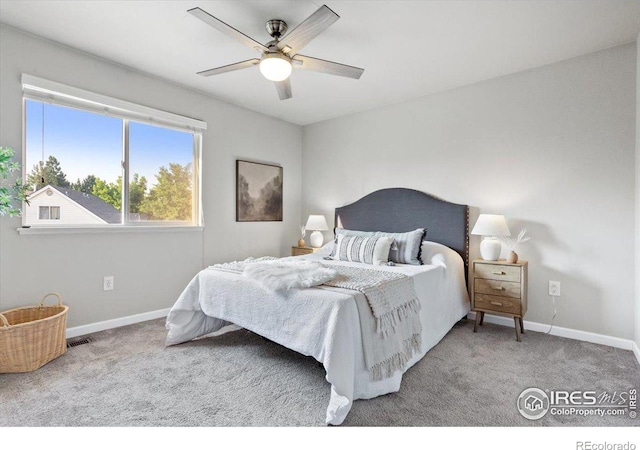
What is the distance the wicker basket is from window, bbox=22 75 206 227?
29.9 inches

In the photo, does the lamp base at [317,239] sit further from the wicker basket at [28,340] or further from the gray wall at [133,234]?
the wicker basket at [28,340]

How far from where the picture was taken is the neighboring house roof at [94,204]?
2903 mm

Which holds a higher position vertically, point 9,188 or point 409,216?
point 9,188

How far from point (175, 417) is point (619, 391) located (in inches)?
105

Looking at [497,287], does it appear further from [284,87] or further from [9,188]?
[9,188]

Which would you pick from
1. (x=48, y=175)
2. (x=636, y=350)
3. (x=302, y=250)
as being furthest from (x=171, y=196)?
(x=636, y=350)

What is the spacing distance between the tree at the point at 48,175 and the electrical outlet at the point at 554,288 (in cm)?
451

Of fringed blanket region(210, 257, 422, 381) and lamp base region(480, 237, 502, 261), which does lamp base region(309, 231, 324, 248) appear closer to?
fringed blanket region(210, 257, 422, 381)

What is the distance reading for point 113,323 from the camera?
3113mm

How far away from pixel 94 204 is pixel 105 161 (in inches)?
16.9

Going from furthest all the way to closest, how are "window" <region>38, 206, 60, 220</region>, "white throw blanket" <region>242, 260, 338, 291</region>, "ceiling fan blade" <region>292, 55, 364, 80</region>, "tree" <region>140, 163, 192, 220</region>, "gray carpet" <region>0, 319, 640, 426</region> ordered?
"tree" <region>140, 163, 192, 220</region> → "window" <region>38, 206, 60, 220</region> → "ceiling fan blade" <region>292, 55, 364, 80</region> → "white throw blanket" <region>242, 260, 338, 291</region> → "gray carpet" <region>0, 319, 640, 426</region>

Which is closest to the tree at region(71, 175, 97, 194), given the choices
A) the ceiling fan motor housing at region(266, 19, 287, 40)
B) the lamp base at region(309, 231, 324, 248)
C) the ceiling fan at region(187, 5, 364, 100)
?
the ceiling fan at region(187, 5, 364, 100)

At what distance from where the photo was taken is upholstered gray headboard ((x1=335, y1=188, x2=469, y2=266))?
3518mm

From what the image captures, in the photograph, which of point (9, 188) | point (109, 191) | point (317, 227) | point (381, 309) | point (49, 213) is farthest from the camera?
point (317, 227)
